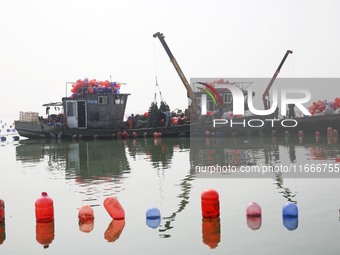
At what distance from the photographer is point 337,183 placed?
14.9 m

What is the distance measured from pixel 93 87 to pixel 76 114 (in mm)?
2613

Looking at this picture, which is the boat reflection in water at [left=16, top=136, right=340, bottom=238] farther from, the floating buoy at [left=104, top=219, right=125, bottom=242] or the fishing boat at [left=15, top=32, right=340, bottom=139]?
the fishing boat at [left=15, top=32, right=340, bottom=139]

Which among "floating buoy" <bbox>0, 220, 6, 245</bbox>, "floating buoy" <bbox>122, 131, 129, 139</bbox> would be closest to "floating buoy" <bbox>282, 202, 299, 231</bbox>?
"floating buoy" <bbox>0, 220, 6, 245</bbox>

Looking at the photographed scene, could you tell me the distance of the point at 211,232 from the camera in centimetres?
999

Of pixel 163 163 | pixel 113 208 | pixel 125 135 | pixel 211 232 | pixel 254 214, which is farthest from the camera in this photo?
pixel 125 135

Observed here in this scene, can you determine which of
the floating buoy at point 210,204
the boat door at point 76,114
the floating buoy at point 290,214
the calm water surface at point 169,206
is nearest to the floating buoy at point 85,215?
the calm water surface at point 169,206

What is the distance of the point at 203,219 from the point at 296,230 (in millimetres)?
1954

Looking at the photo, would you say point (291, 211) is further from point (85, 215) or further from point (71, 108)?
point (71, 108)

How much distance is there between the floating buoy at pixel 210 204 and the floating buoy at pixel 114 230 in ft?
5.42

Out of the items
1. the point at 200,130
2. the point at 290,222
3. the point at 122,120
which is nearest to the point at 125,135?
the point at 122,120

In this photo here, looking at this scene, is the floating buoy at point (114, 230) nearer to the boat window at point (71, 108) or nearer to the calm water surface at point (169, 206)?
the calm water surface at point (169, 206)

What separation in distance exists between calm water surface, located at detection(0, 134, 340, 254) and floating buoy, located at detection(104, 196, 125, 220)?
0.63 feet

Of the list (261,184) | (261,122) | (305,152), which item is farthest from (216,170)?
(261,122)

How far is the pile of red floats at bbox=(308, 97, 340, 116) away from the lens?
130ft
